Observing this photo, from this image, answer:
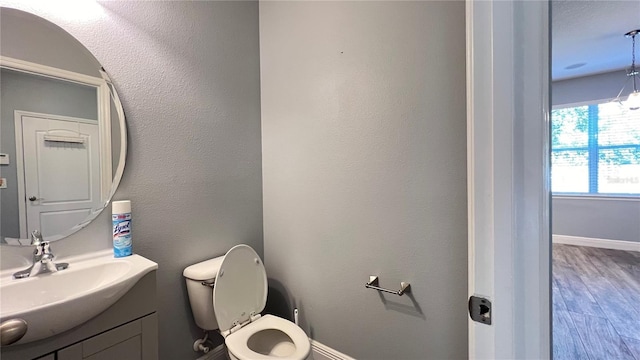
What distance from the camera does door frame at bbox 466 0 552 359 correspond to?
0.55 m

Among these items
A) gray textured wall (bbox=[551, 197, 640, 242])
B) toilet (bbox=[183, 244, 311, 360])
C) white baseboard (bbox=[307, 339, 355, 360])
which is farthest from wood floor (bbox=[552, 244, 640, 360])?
toilet (bbox=[183, 244, 311, 360])

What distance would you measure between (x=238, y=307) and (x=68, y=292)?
724 millimetres

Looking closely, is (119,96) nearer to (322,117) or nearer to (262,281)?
(322,117)

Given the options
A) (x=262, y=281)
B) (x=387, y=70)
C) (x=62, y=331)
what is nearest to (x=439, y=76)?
(x=387, y=70)

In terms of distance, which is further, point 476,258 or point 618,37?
point 618,37

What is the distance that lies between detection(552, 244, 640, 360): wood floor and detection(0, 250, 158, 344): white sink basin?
1.94 metres

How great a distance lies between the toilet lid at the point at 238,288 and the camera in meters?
1.39

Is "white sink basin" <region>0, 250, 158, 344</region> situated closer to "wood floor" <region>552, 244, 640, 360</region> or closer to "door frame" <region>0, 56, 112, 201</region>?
"door frame" <region>0, 56, 112, 201</region>

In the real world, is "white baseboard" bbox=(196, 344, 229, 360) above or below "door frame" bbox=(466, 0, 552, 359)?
below

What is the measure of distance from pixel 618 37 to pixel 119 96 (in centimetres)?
383

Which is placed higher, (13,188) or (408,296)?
(13,188)

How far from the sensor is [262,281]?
162cm

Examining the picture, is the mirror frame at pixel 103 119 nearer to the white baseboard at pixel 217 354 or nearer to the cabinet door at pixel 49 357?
the cabinet door at pixel 49 357

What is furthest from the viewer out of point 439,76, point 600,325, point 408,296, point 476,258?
point 600,325
